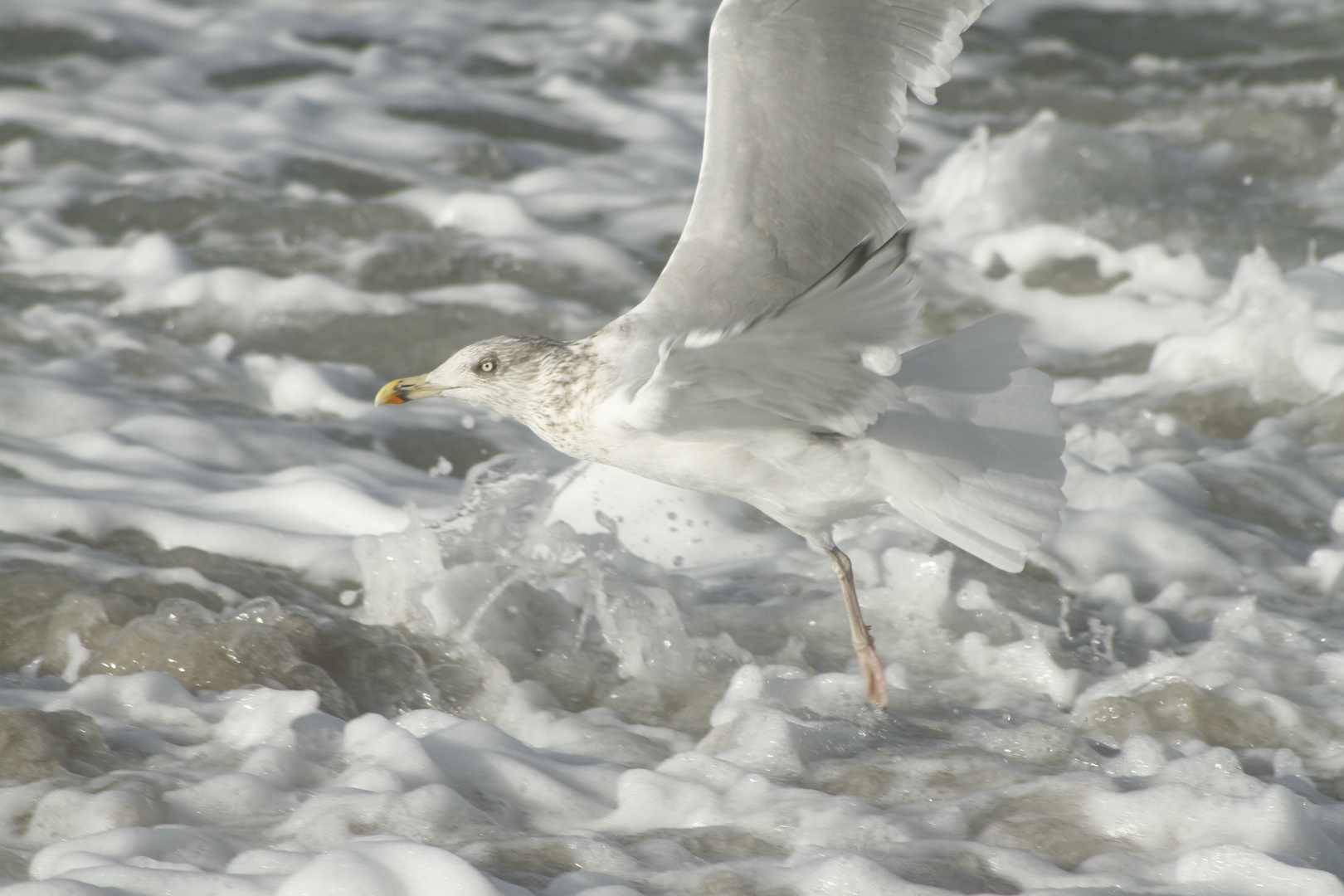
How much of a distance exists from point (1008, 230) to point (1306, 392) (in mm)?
2162

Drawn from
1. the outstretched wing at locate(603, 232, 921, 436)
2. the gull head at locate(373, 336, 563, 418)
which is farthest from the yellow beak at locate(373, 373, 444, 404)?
the outstretched wing at locate(603, 232, 921, 436)

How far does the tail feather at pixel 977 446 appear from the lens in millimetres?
3463

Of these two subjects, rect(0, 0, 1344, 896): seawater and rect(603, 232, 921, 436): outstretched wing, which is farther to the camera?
rect(0, 0, 1344, 896): seawater

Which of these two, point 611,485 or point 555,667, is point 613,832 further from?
point 611,485

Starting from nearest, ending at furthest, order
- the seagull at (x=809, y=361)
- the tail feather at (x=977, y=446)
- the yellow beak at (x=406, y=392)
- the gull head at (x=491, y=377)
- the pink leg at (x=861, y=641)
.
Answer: the seagull at (x=809, y=361) → the tail feather at (x=977, y=446) → the pink leg at (x=861, y=641) → the gull head at (x=491, y=377) → the yellow beak at (x=406, y=392)

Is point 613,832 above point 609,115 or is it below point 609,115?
below

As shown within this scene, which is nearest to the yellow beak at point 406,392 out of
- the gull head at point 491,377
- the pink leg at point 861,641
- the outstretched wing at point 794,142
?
the gull head at point 491,377

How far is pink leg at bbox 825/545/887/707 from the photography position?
3695 mm

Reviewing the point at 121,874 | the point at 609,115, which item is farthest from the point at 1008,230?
the point at 121,874

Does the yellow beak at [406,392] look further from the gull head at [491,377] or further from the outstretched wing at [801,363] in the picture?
the outstretched wing at [801,363]

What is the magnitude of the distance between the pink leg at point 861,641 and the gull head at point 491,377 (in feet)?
3.35

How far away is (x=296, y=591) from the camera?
14.0 ft

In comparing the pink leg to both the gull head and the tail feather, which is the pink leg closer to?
the tail feather

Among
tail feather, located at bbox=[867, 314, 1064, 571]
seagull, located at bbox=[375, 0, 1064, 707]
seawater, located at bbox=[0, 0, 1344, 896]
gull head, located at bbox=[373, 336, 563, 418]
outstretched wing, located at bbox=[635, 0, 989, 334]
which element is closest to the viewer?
seawater, located at bbox=[0, 0, 1344, 896]
